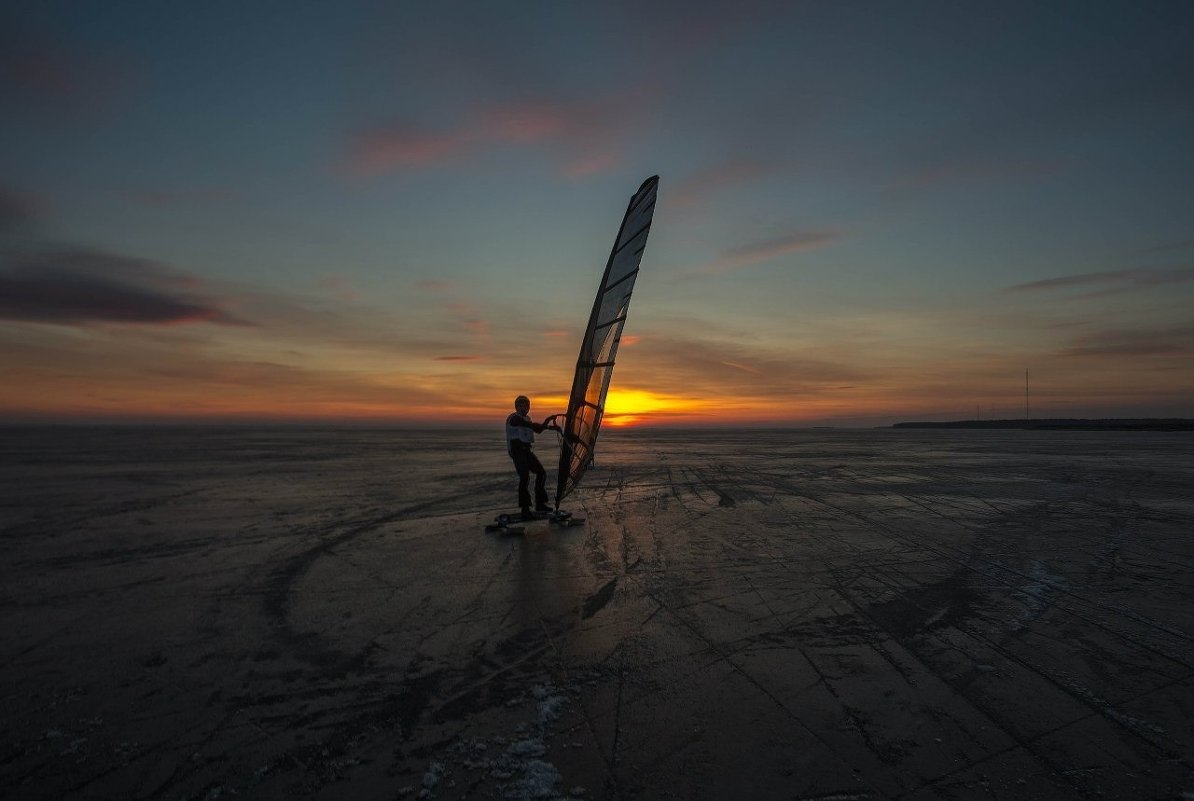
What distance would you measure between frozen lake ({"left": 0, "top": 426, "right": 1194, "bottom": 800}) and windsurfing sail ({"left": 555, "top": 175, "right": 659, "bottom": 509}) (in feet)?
4.36

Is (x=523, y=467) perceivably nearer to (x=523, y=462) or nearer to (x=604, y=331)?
(x=523, y=462)

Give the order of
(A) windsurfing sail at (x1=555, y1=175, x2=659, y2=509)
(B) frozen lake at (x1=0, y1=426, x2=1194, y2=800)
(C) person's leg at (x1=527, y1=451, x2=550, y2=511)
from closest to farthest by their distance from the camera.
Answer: (B) frozen lake at (x1=0, y1=426, x2=1194, y2=800) → (A) windsurfing sail at (x1=555, y1=175, x2=659, y2=509) → (C) person's leg at (x1=527, y1=451, x2=550, y2=511)

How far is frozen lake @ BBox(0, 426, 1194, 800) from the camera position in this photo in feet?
8.45

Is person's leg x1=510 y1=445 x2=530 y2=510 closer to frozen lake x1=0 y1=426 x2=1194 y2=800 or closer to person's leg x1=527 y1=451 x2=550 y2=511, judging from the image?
person's leg x1=527 y1=451 x2=550 y2=511

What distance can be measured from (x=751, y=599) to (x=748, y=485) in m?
8.30

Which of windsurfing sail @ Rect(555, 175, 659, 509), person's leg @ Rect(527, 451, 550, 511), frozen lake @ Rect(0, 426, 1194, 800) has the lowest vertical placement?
frozen lake @ Rect(0, 426, 1194, 800)

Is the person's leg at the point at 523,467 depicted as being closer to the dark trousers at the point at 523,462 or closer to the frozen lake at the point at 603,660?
the dark trousers at the point at 523,462

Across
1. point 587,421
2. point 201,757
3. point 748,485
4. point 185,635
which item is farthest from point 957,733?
point 748,485

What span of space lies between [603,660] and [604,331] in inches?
181

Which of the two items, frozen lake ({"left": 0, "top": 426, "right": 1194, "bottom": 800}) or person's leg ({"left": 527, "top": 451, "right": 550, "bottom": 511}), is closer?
frozen lake ({"left": 0, "top": 426, "right": 1194, "bottom": 800})

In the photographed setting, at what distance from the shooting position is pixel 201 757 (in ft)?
8.91

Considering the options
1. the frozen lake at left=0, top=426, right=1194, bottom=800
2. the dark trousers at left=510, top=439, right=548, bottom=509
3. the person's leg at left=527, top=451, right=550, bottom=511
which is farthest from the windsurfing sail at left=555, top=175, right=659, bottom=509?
the frozen lake at left=0, top=426, right=1194, bottom=800

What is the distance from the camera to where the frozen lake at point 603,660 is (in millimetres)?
2576

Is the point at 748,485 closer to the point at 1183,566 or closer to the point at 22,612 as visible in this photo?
the point at 1183,566
